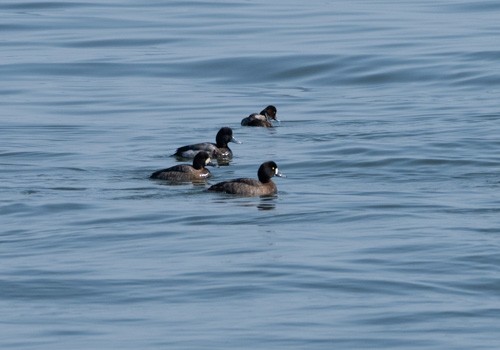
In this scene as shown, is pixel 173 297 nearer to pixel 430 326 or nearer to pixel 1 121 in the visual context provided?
pixel 430 326

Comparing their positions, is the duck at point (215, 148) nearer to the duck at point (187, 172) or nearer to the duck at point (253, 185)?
the duck at point (187, 172)

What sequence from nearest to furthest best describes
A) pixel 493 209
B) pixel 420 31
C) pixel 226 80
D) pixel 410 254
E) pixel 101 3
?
1. pixel 410 254
2. pixel 493 209
3. pixel 226 80
4. pixel 420 31
5. pixel 101 3

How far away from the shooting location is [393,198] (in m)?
19.8

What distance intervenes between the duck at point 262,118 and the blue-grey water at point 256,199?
→ 202mm

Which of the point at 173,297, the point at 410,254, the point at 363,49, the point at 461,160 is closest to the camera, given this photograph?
the point at 173,297

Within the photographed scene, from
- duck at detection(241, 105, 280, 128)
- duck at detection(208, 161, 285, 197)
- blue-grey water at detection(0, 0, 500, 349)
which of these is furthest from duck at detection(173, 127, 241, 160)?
duck at detection(208, 161, 285, 197)

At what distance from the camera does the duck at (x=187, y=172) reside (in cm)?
2142

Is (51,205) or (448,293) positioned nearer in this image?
(448,293)

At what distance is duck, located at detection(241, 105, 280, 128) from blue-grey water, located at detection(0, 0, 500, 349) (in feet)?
0.66

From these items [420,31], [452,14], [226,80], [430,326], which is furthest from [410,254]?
[452,14]

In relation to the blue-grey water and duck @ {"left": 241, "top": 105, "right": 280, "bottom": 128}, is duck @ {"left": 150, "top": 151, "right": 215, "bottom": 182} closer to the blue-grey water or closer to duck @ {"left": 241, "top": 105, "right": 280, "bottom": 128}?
the blue-grey water

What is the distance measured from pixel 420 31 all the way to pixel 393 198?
21.5m

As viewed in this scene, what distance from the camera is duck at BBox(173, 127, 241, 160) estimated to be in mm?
23484

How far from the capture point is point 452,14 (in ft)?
145
